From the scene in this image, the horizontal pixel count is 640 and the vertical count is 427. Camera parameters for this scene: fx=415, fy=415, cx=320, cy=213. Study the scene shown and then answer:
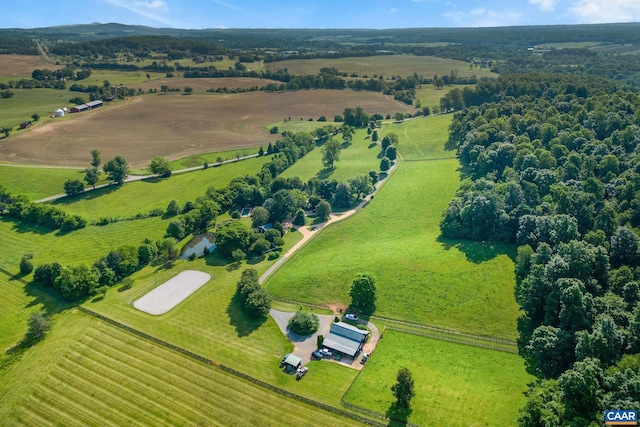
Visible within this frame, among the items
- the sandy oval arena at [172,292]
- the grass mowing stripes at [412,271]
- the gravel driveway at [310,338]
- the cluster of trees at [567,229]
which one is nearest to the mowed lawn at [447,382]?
the gravel driveway at [310,338]

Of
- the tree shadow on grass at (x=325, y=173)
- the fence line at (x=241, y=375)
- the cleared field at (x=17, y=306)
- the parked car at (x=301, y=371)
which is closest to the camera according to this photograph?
the fence line at (x=241, y=375)

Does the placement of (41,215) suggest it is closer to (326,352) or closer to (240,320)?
(240,320)

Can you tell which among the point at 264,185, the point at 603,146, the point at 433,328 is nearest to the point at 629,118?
the point at 603,146

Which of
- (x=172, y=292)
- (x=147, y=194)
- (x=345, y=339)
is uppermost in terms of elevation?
(x=147, y=194)

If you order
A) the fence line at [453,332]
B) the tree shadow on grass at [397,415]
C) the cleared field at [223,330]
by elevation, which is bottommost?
the cleared field at [223,330]

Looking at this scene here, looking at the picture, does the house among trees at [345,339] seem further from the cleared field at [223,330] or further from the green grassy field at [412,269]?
the green grassy field at [412,269]

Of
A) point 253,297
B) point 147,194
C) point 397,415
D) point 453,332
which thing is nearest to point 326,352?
point 397,415

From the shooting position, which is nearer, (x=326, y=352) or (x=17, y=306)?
(x=326, y=352)
